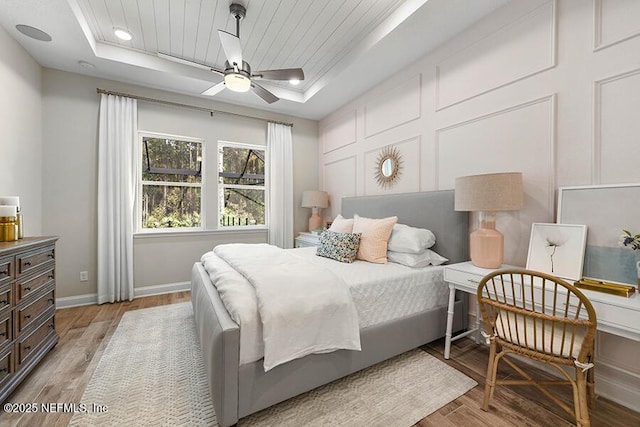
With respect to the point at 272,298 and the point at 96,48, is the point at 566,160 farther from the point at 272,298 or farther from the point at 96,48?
the point at 96,48

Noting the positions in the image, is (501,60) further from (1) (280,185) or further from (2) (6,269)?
(2) (6,269)

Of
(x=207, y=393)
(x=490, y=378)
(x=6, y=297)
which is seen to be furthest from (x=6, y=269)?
(x=490, y=378)

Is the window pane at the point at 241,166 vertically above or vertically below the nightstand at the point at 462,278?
above

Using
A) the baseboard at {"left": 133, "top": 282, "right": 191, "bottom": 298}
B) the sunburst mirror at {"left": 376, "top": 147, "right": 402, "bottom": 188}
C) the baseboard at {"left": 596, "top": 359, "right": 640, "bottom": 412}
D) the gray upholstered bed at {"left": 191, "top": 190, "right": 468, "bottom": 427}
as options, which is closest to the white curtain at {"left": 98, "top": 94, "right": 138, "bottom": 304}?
the baseboard at {"left": 133, "top": 282, "right": 191, "bottom": 298}

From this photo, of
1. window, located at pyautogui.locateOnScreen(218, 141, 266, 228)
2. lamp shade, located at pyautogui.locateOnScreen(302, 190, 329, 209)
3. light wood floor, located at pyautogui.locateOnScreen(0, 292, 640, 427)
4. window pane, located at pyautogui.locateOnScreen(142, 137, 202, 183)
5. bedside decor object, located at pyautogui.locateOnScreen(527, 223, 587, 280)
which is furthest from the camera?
lamp shade, located at pyautogui.locateOnScreen(302, 190, 329, 209)

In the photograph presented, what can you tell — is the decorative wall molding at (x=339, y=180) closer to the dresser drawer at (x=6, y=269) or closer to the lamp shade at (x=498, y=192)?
the lamp shade at (x=498, y=192)

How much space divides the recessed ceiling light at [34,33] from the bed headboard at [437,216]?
382 centimetres

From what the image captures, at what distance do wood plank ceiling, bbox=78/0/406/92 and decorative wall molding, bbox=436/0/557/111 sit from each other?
824 millimetres

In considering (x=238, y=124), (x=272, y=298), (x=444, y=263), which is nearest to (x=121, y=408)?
(x=272, y=298)

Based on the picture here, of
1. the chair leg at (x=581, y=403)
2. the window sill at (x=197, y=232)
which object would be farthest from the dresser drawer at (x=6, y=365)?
the chair leg at (x=581, y=403)

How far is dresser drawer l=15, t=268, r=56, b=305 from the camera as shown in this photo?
177cm

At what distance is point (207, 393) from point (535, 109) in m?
3.14

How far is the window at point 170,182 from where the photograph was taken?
378 centimetres

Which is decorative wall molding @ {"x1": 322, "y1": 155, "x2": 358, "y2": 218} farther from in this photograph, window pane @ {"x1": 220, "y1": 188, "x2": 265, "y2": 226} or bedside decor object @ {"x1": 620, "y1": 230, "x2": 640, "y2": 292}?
bedside decor object @ {"x1": 620, "y1": 230, "x2": 640, "y2": 292}
